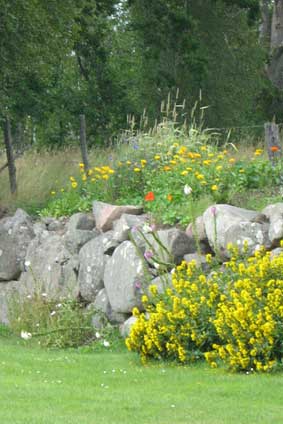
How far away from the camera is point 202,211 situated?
1263cm

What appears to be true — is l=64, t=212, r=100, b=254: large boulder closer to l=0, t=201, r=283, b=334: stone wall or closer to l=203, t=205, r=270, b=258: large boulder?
l=0, t=201, r=283, b=334: stone wall

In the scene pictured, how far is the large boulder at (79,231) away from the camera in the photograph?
46.1 feet

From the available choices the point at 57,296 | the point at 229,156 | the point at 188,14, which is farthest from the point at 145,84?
the point at 57,296

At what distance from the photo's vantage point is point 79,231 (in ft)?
46.3

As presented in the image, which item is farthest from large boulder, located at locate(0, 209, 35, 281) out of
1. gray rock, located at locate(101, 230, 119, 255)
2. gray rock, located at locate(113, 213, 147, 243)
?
gray rock, located at locate(113, 213, 147, 243)

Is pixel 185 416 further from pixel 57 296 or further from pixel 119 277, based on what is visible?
pixel 57 296

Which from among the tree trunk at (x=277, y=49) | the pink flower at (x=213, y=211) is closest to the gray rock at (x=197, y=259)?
the pink flower at (x=213, y=211)

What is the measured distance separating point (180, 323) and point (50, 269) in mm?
A: 4117

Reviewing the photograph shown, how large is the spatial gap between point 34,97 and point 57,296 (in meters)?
9.93

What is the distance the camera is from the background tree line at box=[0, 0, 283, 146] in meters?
25.9

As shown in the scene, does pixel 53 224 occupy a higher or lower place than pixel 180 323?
lower

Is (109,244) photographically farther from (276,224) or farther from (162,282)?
(276,224)

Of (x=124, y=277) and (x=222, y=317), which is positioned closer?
(x=222, y=317)

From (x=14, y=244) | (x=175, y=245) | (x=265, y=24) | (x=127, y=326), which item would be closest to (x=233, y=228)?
(x=175, y=245)
